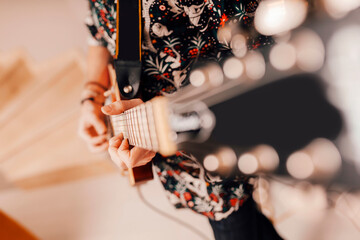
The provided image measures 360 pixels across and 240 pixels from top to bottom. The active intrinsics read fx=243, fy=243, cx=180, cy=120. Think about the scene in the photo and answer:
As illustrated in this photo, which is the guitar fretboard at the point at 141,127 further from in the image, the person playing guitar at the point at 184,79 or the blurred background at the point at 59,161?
the blurred background at the point at 59,161

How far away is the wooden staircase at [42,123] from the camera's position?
50.9 inches

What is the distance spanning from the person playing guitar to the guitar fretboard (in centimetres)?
2

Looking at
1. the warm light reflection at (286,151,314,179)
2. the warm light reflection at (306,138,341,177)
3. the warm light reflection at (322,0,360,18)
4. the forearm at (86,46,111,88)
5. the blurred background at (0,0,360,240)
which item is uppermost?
the warm light reflection at (322,0,360,18)

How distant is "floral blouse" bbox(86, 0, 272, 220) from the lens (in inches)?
16.3

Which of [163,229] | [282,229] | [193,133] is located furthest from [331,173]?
[163,229]

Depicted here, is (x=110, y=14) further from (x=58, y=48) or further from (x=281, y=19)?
(x=58, y=48)

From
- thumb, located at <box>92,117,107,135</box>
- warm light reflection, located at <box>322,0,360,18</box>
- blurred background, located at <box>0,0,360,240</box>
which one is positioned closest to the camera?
warm light reflection, located at <box>322,0,360,18</box>

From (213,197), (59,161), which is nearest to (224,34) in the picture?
(213,197)

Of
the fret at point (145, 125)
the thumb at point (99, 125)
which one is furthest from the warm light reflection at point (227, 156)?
the thumb at point (99, 125)

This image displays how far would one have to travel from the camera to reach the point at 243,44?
0.40 metres

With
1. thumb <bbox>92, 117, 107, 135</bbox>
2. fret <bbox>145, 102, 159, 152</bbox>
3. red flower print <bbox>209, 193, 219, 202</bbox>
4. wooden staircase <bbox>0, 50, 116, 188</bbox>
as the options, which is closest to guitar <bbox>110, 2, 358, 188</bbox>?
fret <bbox>145, 102, 159, 152</bbox>

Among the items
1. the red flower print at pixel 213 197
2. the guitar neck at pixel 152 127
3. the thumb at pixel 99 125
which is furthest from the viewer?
the thumb at pixel 99 125

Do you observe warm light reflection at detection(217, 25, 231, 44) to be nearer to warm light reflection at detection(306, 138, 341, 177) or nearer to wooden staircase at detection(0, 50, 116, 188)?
warm light reflection at detection(306, 138, 341, 177)

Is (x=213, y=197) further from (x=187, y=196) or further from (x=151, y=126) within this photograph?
(x=151, y=126)
